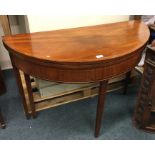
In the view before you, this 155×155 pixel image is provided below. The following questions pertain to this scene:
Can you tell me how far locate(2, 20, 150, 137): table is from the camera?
997mm

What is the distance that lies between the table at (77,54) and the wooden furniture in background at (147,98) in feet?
0.26

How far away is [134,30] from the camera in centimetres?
132

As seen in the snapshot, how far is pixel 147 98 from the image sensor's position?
1.30 metres

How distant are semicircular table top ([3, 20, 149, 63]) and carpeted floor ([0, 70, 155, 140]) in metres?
0.63

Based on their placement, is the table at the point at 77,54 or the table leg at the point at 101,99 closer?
the table at the point at 77,54

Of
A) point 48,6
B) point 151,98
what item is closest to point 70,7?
point 48,6

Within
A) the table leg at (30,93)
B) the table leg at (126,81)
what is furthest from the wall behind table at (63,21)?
the table leg at (126,81)

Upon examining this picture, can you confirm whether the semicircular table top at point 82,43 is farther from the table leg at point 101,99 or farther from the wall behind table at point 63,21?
the table leg at point 101,99

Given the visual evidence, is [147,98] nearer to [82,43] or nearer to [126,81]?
[126,81]

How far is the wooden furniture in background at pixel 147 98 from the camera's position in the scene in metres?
1.18

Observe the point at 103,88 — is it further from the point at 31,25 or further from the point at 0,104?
the point at 0,104

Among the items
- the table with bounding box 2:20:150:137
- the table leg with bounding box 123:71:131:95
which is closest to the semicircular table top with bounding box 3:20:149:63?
the table with bounding box 2:20:150:137

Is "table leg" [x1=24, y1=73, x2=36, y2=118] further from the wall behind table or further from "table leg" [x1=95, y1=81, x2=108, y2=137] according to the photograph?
"table leg" [x1=95, y1=81, x2=108, y2=137]

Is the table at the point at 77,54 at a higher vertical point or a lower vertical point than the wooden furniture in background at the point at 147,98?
higher
